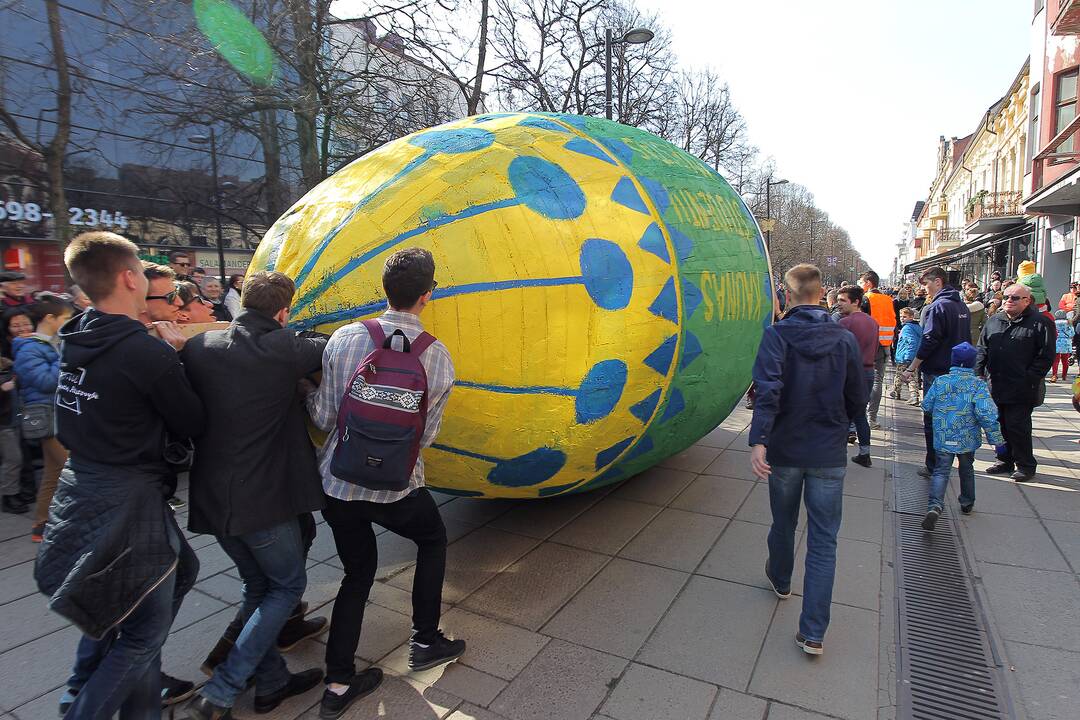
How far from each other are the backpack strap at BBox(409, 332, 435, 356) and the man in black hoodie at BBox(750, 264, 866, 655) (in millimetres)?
1631

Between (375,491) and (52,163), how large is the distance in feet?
22.7

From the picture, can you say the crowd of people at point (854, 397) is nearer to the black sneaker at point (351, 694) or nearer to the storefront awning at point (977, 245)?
the black sneaker at point (351, 694)

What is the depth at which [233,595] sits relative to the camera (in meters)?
3.58

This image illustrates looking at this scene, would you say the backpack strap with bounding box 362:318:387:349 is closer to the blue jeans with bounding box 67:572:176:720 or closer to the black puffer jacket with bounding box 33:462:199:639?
the black puffer jacket with bounding box 33:462:199:639

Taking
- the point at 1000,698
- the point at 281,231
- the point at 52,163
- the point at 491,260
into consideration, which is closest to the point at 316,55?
the point at 52,163

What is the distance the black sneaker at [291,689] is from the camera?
2.60m

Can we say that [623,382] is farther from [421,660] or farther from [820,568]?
[421,660]

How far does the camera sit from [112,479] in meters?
2.15

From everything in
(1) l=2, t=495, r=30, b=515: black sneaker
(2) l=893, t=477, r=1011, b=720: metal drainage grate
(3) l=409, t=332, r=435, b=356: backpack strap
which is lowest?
(2) l=893, t=477, r=1011, b=720: metal drainage grate

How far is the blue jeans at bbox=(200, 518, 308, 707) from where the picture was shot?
97.3 inches

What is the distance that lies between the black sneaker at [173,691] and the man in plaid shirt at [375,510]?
0.69 metres

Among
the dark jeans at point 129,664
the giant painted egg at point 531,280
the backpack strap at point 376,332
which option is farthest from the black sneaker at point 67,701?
the backpack strap at point 376,332

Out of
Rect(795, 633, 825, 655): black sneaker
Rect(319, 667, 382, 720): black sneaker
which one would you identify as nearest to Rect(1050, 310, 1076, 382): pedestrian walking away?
Rect(795, 633, 825, 655): black sneaker

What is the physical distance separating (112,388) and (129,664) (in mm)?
1016
